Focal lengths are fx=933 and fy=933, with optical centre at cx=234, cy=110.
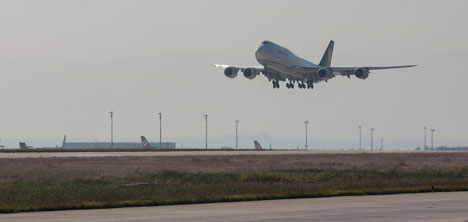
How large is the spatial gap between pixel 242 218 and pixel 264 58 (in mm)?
79632

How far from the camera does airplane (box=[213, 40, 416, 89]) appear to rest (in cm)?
11006

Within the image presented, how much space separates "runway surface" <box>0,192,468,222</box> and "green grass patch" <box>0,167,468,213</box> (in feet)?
7.61

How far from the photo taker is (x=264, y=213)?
33.0m

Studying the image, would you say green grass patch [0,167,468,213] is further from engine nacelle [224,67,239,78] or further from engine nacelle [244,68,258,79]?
engine nacelle [224,67,239,78]

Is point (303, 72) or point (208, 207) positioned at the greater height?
point (303, 72)

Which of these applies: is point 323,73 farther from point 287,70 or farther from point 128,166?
point 128,166

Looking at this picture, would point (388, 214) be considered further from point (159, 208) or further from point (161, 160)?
point (161, 160)

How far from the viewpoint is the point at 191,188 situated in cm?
4816

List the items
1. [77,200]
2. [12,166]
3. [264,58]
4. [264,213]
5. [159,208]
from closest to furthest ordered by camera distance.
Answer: [264,213] → [159,208] → [77,200] → [12,166] → [264,58]

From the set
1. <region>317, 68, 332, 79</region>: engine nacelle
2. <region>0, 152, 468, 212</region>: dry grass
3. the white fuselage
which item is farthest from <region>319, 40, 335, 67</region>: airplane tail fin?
<region>0, 152, 468, 212</region>: dry grass

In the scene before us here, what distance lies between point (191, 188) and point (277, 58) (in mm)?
63042

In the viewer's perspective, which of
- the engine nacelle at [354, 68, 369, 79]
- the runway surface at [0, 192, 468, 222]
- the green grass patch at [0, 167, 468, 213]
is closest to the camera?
the runway surface at [0, 192, 468, 222]

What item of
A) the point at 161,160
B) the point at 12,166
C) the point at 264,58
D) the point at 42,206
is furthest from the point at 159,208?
the point at 264,58

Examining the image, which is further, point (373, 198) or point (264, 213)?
point (373, 198)
